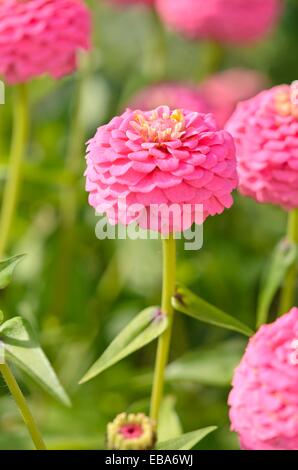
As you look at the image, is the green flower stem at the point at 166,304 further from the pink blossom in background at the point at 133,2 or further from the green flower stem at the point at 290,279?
the pink blossom in background at the point at 133,2

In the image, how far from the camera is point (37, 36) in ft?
3.34

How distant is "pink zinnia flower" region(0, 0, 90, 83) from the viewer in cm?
102

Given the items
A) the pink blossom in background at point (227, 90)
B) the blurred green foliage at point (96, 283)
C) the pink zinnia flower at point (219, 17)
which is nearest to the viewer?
the blurred green foliage at point (96, 283)

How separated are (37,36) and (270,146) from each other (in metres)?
0.26

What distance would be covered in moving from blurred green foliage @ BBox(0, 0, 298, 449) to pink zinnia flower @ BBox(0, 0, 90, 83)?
0.28 m

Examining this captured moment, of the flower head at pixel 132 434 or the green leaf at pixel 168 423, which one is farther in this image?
the green leaf at pixel 168 423

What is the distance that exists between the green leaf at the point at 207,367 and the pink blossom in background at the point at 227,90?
1.47 ft

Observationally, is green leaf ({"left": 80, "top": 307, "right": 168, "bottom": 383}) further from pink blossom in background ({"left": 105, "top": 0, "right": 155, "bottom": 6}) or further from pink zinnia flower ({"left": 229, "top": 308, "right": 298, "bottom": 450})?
pink blossom in background ({"left": 105, "top": 0, "right": 155, "bottom": 6})

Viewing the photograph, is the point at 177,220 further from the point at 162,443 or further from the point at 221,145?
the point at 162,443

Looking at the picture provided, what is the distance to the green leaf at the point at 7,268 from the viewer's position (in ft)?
2.54

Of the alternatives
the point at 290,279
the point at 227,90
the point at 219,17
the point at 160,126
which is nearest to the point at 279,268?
the point at 290,279
